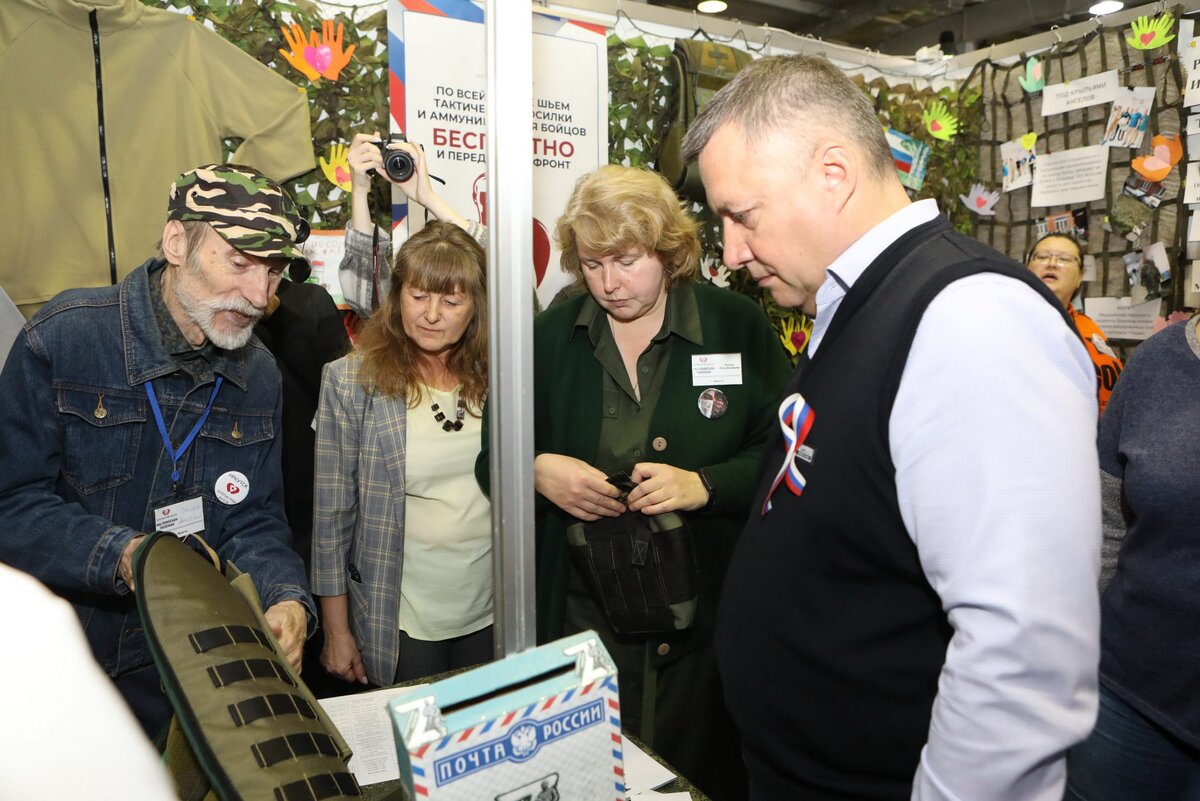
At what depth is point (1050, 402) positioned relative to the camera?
2.43ft

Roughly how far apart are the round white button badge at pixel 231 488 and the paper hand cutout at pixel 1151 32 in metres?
3.71

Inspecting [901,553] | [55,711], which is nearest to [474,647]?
[901,553]

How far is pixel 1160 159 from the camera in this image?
10.4 ft

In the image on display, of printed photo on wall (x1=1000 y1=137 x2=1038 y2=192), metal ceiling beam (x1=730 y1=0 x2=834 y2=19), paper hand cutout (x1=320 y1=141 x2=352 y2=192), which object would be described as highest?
metal ceiling beam (x1=730 y1=0 x2=834 y2=19)

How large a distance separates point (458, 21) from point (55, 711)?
2.73 m

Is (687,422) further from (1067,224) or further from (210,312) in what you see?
(1067,224)

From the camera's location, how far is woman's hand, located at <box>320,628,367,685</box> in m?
1.96

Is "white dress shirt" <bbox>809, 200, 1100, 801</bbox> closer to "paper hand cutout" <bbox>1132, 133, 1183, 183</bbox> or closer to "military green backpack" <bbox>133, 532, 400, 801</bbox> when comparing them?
"military green backpack" <bbox>133, 532, 400, 801</bbox>

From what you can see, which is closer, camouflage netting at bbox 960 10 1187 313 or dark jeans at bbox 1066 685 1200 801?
dark jeans at bbox 1066 685 1200 801

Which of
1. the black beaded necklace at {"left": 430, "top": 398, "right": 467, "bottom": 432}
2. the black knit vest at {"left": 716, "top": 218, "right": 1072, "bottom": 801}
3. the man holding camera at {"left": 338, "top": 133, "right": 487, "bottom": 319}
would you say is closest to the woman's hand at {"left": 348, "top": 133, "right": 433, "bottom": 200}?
the man holding camera at {"left": 338, "top": 133, "right": 487, "bottom": 319}

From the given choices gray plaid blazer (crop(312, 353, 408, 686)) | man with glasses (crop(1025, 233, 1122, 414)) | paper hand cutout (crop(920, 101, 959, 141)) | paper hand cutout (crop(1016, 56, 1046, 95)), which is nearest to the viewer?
gray plaid blazer (crop(312, 353, 408, 686))

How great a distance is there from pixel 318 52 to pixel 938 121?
9.52 feet

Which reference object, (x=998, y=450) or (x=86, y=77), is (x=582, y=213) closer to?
(x=998, y=450)

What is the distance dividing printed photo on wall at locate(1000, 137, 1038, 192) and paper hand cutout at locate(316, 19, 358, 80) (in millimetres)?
3054
